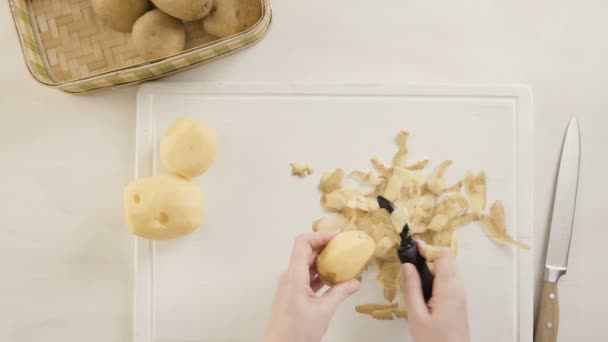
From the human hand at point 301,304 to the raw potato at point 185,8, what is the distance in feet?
1.31

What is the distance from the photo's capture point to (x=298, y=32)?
0.95 metres

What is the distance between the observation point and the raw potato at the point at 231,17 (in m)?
0.88

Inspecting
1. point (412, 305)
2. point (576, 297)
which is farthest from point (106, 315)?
point (576, 297)

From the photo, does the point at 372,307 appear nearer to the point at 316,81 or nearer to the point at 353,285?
the point at 353,285

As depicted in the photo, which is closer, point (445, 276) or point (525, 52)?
point (445, 276)

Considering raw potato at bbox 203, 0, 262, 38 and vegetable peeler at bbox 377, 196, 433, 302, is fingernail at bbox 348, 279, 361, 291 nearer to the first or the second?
vegetable peeler at bbox 377, 196, 433, 302

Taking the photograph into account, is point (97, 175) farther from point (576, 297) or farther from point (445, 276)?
point (576, 297)

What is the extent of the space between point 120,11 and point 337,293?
576 millimetres

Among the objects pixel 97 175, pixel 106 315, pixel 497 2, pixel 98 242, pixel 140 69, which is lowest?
pixel 106 315

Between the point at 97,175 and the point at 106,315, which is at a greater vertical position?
the point at 97,175

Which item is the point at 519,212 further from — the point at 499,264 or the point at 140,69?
the point at 140,69

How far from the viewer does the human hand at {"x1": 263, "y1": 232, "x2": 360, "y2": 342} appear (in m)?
0.75

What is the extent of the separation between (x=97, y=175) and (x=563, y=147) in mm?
844

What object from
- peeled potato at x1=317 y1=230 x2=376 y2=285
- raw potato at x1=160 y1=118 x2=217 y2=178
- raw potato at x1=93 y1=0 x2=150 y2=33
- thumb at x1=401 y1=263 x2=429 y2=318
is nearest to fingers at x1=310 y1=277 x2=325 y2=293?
peeled potato at x1=317 y1=230 x2=376 y2=285
